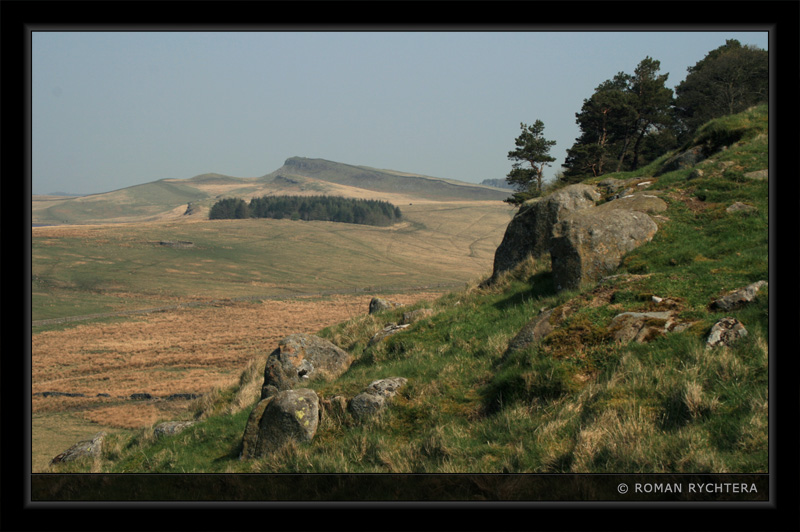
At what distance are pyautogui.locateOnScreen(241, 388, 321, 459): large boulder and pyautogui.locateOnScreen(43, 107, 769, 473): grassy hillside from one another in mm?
262

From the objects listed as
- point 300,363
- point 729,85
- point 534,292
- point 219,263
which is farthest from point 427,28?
point 219,263

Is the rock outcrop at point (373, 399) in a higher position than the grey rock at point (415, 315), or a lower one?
lower

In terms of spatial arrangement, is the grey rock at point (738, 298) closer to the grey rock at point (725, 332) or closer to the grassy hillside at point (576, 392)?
the grassy hillside at point (576, 392)

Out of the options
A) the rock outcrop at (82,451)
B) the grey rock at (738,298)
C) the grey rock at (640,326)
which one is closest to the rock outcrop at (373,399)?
the grey rock at (640,326)

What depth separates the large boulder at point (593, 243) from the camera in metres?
12.1

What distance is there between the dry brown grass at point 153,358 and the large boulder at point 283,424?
22.6ft

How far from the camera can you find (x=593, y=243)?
12.2 metres

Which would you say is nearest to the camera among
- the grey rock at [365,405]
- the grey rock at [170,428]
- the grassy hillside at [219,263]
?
the grey rock at [365,405]

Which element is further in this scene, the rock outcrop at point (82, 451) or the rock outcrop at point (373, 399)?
the rock outcrop at point (82, 451)

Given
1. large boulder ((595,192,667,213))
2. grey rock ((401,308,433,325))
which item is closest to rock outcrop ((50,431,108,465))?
grey rock ((401,308,433,325))

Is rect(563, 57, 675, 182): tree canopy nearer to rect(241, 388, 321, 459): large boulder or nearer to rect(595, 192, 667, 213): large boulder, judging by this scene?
rect(595, 192, 667, 213): large boulder

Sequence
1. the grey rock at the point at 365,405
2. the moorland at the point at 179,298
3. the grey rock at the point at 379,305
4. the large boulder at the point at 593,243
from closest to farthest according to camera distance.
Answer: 1. the grey rock at the point at 365,405
2. the large boulder at the point at 593,243
3. the grey rock at the point at 379,305
4. the moorland at the point at 179,298

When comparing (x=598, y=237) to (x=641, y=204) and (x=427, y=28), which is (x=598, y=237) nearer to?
(x=641, y=204)
